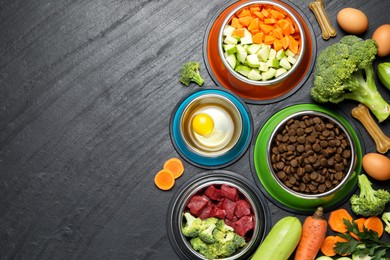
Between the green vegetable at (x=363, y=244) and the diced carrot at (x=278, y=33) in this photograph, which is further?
the diced carrot at (x=278, y=33)

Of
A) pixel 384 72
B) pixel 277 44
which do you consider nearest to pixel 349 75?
pixel 384 72

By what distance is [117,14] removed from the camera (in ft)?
8.43

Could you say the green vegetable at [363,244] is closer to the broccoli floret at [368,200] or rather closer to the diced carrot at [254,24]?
the broccoli floret at [368,200]

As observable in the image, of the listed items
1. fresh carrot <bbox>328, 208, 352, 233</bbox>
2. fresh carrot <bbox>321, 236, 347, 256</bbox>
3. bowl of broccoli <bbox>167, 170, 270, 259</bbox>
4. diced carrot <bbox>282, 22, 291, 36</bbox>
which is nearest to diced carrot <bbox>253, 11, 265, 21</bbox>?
diced carrot <bbox>282, 22, 291, 36</bbox>

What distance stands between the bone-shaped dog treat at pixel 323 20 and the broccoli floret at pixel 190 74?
58 centimetres

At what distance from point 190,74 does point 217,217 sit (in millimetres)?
638

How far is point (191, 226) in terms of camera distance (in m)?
2.38

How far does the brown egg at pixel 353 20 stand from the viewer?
241cm

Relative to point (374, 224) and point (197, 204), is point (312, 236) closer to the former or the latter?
point (374, 224)

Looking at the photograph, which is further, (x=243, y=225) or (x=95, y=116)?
(x=95, y=116)

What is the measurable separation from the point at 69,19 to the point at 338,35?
123 cm

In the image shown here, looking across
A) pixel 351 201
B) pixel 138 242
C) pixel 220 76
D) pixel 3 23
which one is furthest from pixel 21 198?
pixel 351 201

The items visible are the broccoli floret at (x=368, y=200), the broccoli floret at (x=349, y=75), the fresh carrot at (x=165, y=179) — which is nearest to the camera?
the broccoli floret at (x=349, y=75)

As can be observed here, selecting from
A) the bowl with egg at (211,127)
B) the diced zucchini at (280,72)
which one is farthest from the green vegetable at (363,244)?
the diced zucchini at (280,72)
